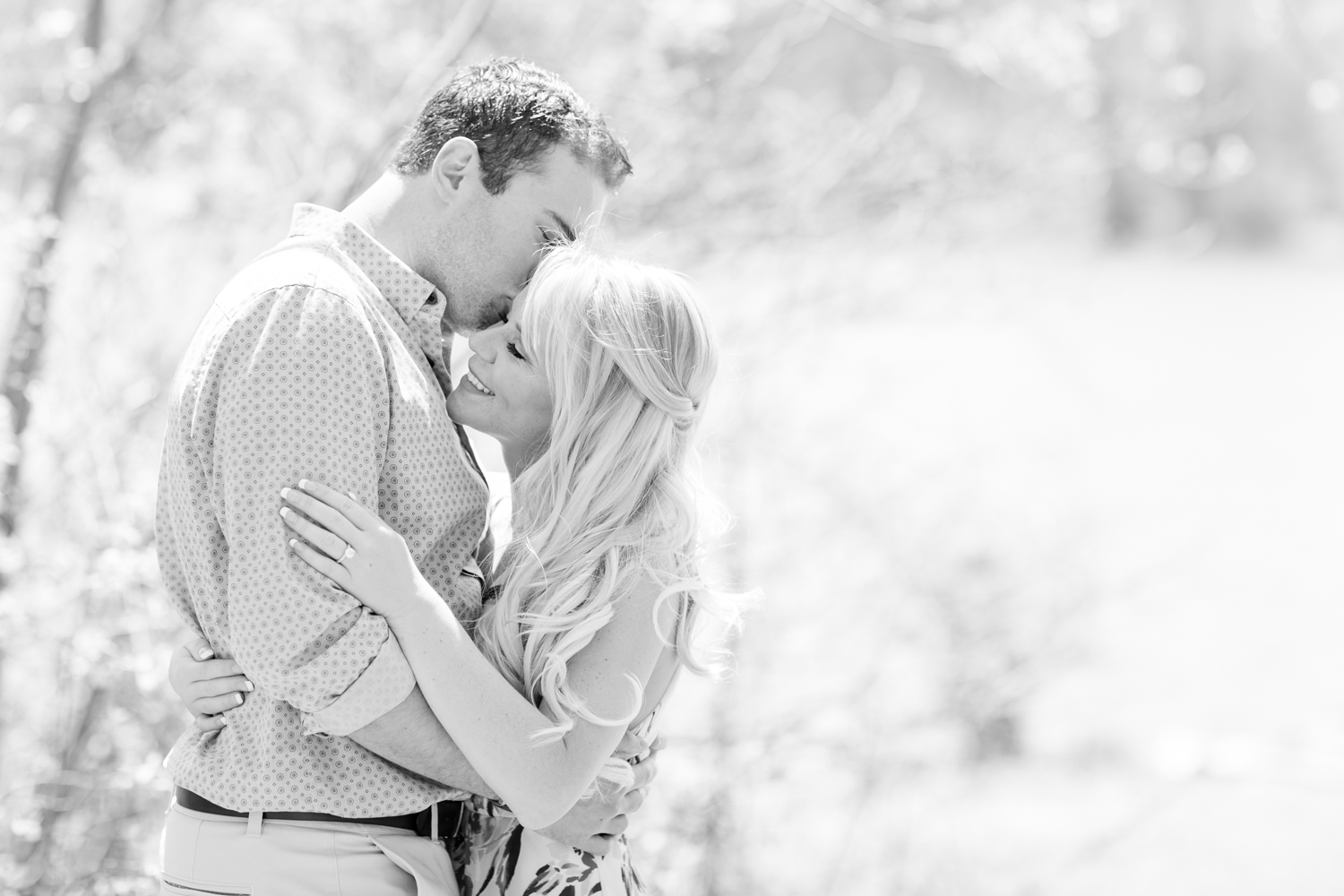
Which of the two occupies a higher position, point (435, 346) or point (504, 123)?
point (504, 123)

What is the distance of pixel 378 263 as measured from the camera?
1897 millimetres

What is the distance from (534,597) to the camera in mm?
1882

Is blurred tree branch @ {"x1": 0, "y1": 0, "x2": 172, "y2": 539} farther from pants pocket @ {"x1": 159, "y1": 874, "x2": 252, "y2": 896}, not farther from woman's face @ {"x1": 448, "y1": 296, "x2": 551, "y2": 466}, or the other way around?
pants pocket @ {"x1": 159, "y1": 874, "x2": 252, "y2": 896}

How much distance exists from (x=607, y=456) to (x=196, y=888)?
0.80 meters

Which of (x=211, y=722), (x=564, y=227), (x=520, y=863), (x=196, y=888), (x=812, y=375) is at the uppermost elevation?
(x=564, y=227)

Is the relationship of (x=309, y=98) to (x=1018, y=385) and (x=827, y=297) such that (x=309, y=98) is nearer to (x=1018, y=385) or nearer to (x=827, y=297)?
(x=827, y=297)

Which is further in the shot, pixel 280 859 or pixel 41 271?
pixel 41 271

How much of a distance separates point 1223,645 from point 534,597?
32.7 ft

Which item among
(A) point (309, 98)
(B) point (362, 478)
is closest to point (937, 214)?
(A) point (309, 98)

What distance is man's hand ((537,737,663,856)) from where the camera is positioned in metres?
1.94

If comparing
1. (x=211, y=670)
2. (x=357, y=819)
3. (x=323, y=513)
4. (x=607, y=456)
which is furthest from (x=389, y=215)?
(x=357, y=819)

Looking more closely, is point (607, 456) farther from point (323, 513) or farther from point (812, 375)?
point (812, 375)

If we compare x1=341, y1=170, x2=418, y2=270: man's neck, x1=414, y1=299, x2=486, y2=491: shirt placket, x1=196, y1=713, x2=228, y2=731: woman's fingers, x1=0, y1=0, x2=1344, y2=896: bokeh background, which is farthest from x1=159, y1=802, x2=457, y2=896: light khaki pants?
x1=0, y1=0, x2=1344, y2=896: bokeh background

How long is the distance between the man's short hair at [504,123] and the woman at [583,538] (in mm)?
171
